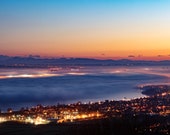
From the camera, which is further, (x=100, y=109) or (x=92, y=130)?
(x=100, y=109)

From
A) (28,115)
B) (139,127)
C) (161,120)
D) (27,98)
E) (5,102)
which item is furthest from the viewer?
(27,98)

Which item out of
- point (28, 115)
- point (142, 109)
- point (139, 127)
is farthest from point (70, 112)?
point (139, 127)

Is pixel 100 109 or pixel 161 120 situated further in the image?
pixel 100 109

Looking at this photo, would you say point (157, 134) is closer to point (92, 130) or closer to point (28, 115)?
point (92, 130)

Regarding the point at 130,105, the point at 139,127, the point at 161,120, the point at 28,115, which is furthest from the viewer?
the point at 130,105

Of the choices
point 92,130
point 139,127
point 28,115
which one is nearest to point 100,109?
point 28,115

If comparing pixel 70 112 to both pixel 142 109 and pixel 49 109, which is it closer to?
pixel 49 109

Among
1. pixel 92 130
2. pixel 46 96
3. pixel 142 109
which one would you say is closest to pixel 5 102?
pixel 46 96

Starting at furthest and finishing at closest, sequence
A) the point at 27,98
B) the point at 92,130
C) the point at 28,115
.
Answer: the point at 27,98 < the point at 28,115 < the point at 92,130

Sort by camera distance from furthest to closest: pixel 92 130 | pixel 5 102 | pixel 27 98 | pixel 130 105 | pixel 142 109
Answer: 1. pixel 27 98
2. pixel 5 102
3. pixel 130 105
4. pixel 142 109
5. pixel 92 130
